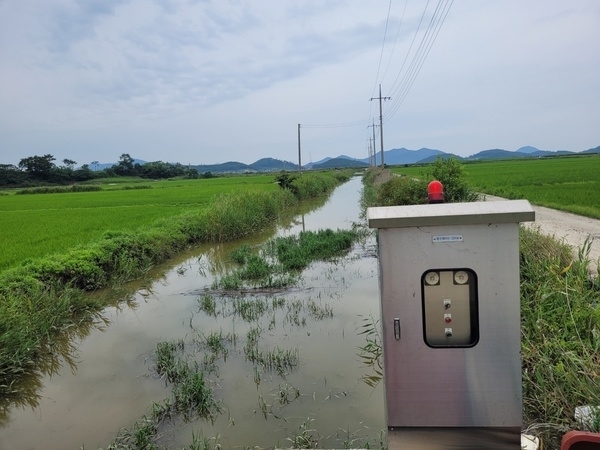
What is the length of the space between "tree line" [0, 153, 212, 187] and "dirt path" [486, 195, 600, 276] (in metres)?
54.8

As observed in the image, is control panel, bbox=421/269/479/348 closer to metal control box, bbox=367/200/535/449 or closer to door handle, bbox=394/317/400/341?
metal control box, bbox=367/200/535/449

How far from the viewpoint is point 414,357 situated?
8.39 feet

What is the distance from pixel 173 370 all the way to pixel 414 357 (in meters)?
3.59

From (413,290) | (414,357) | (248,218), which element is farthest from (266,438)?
(248,218)

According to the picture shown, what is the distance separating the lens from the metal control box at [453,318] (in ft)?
7.98

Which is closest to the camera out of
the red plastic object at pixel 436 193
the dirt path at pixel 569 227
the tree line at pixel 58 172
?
the red plastic object at pixel 436 193

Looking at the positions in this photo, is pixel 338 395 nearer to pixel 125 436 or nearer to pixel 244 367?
pixel 244 367

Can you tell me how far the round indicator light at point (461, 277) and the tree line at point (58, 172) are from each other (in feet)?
193

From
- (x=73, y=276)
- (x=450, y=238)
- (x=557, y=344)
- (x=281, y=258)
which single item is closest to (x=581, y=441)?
(x=450, y=238)

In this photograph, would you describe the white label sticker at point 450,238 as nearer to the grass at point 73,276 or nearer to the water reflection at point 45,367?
the water reflection at point 45,367

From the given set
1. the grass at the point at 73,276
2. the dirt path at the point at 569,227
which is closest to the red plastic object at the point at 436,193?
the grass at the point at 73,276

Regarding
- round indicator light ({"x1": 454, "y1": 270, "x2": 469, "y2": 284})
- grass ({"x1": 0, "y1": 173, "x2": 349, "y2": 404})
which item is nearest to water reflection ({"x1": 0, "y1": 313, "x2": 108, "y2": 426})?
grass ({"x1": 0, "y1": 173, "x2": 349, "y2": 404})

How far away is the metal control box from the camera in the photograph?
2.43 m

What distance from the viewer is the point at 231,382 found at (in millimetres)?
5145
